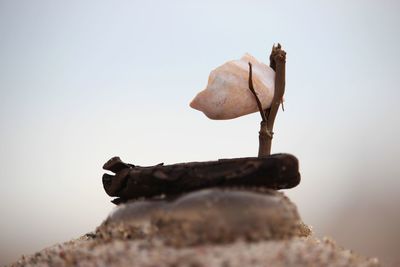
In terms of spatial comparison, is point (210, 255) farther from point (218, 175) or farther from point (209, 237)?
point (218, 175)

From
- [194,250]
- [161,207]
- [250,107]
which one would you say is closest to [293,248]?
[194,250]

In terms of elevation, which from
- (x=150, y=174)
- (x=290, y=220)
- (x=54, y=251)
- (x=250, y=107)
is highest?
(x=250, y=107)

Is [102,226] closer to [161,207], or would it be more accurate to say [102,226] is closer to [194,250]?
[161,207]

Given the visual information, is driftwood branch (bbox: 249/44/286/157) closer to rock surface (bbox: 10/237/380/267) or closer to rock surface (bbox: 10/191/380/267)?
rock surface (bbox: 10/191/380/267)

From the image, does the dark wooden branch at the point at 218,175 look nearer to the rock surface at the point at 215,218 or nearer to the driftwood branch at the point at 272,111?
the rock surface at the point at 215,218

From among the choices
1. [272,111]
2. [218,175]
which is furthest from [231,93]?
[218,175]

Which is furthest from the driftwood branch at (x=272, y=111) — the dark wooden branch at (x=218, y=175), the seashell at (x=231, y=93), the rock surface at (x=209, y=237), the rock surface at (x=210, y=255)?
the rock surface at (x=210, y=255)
